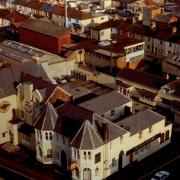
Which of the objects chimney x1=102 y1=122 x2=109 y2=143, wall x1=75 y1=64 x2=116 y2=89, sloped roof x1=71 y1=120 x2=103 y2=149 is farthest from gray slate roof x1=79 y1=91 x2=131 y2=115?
wall x1=75 y1=64 x2=116 y2=89

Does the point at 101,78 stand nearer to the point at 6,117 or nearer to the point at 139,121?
the point at 6,117

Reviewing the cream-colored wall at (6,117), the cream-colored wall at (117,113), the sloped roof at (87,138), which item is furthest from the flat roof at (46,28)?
the sloped roof at (87,138)

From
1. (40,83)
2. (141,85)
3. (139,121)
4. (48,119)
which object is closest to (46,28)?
(141,85)

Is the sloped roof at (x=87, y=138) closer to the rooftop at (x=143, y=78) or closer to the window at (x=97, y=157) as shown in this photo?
the window at (x=97, y=157)

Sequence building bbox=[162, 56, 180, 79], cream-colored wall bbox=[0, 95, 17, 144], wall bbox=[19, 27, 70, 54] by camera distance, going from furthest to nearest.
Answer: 1. wall bbox=[19, 27, 70, 54]
2. building bbox=[162, 56, 180, 79]
3. cream-colored wall bbox=[0, 95, 17, 144]

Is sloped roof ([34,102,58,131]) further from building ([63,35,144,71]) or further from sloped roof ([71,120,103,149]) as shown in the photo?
building ([63,35,144,71])

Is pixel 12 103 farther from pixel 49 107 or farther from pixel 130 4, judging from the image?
pixel 130 4
